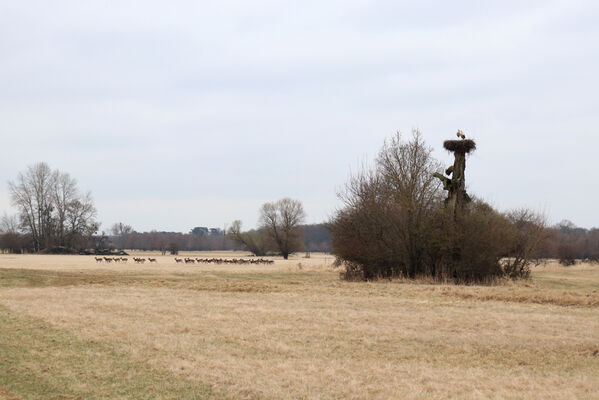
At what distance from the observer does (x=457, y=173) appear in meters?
32.4

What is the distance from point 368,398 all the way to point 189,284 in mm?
21620

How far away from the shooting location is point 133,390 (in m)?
8.65

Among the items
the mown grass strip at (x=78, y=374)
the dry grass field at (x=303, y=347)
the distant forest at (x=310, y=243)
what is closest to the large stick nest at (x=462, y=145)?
the distant forest at (x=310, y=243)

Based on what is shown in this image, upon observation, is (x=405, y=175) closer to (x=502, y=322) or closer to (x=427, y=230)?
(x=427, y=230)

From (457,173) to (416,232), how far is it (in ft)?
14.5

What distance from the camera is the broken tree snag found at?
31.9m

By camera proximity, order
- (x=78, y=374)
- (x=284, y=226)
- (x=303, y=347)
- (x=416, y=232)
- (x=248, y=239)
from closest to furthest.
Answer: (x=78, y=374) < (x=303, y=347) < (x=416, y=232) < (x=284, y=226) < (x=248, y=239)

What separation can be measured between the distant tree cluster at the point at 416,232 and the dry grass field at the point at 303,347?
9.09 m

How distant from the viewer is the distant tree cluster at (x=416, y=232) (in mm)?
29969

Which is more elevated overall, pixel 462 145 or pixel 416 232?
pixel 462 145

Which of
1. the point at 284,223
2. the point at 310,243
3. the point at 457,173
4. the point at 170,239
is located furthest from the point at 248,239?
the point at 457,173

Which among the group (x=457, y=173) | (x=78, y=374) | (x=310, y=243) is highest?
(x=457, y=173)

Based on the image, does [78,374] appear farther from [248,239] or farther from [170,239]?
[170,239]

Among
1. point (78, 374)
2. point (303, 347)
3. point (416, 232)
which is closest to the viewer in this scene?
point (78, 374)
